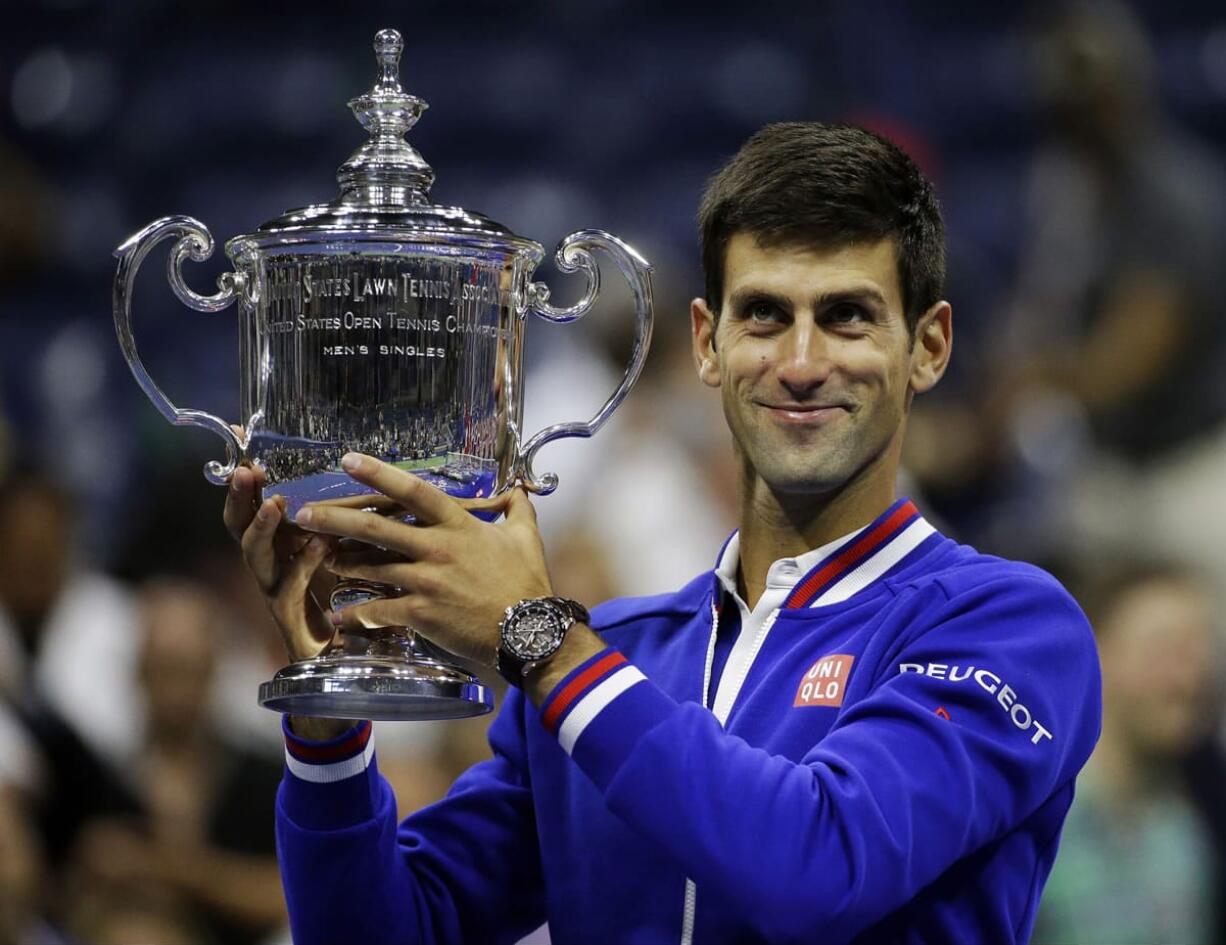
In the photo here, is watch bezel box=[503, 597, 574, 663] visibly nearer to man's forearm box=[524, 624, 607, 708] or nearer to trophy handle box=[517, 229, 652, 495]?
man's forearm box=[524, 624, 607, 708]

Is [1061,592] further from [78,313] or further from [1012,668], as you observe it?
[78,313]

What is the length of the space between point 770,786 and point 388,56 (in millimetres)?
856

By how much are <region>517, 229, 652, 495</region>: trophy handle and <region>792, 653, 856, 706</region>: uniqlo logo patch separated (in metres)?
0.31

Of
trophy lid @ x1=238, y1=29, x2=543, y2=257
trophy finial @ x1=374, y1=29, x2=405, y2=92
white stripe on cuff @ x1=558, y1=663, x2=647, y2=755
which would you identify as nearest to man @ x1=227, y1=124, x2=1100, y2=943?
white stripe on cuff @ x1=558, y1=663, x2=647, y2=755

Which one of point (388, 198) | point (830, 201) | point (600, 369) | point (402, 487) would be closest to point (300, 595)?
point (402, 487)

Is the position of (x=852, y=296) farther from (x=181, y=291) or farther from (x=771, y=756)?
(x=181, y=291)

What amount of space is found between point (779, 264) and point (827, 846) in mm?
577

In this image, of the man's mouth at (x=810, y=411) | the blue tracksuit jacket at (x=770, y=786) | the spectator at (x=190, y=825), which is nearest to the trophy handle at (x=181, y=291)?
the blue tracksuit jacket at (x=770, y=786)

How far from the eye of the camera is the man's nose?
6.16 ft

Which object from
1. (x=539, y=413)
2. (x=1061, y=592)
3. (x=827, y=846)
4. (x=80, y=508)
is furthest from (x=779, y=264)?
(x=80, y=508)

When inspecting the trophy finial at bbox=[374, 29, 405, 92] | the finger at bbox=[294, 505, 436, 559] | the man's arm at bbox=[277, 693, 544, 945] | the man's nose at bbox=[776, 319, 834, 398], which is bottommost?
the man's arm at bbox=[277, 693, 544, 945]

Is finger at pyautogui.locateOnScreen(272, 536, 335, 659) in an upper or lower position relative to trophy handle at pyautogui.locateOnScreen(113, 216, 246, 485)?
lower

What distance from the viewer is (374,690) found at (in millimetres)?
1787

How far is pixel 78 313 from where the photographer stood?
564 cm
